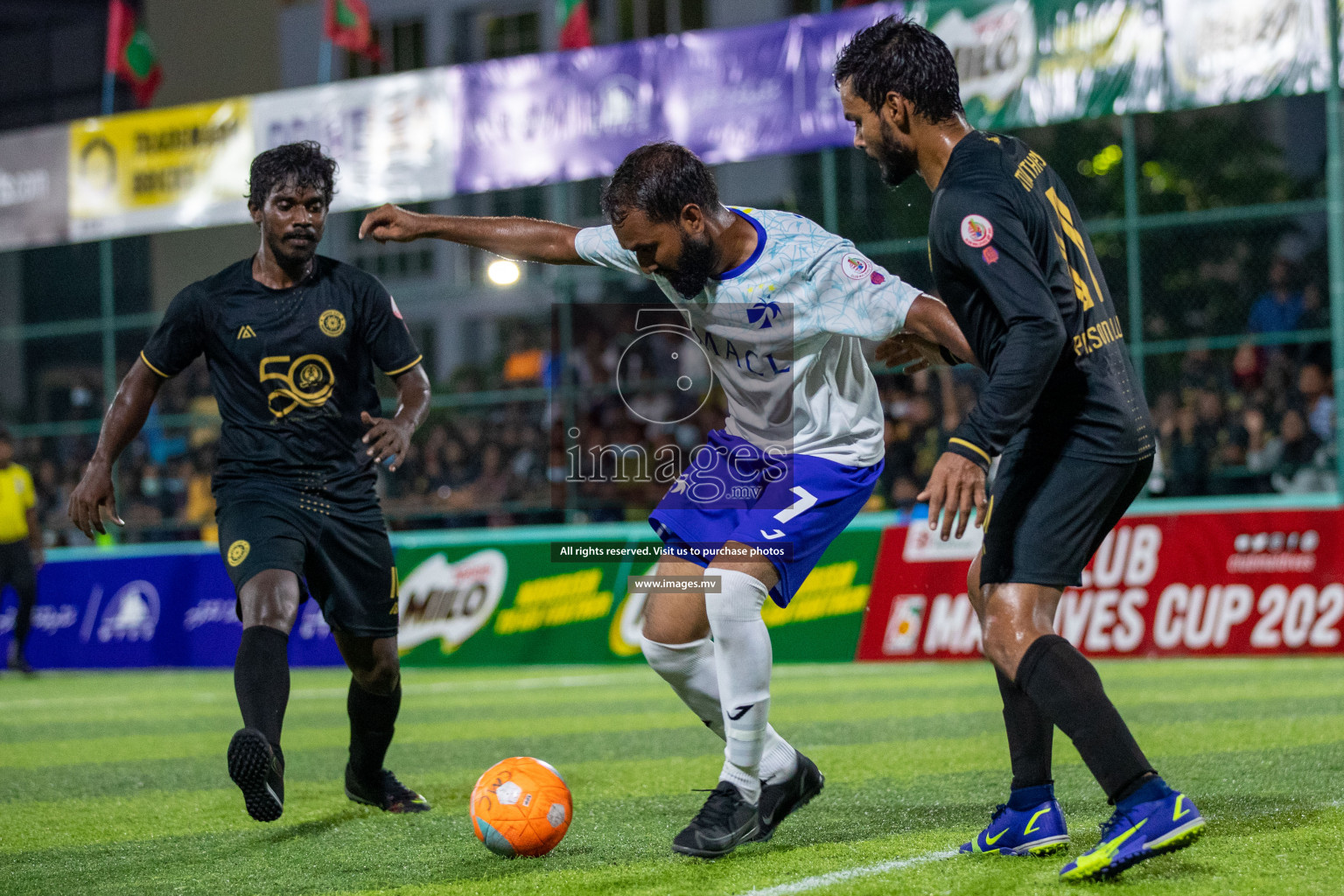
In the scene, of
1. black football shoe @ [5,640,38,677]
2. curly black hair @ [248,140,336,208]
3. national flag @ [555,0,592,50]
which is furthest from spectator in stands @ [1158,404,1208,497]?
black football shoe @ [5,640,38,677]

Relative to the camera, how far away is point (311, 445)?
5.10 meters

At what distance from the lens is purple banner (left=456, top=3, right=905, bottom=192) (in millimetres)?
13867

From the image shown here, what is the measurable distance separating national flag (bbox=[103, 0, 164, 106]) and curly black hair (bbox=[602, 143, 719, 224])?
17.2 m

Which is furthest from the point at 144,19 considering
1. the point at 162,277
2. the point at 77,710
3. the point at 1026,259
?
the point at 1026,259

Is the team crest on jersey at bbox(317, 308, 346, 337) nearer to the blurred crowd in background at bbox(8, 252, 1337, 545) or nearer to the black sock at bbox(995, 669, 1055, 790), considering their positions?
the black sock at bbox(995, 669, 1055, 790)

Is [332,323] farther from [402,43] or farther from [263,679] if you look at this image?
[402,43]

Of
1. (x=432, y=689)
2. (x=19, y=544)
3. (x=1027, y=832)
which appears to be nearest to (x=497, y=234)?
(x=1027, y=832)

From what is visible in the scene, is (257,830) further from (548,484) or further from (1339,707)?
(548,484)

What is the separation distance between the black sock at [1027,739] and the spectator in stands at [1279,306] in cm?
1100

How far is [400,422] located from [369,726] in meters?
1.15

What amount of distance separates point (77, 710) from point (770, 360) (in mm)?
8015

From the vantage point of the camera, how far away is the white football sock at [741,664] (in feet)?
13.7

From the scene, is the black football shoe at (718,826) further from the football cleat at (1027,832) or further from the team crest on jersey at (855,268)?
the team crest on jersey at (855,268)

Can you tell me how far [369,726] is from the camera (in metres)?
5.26
